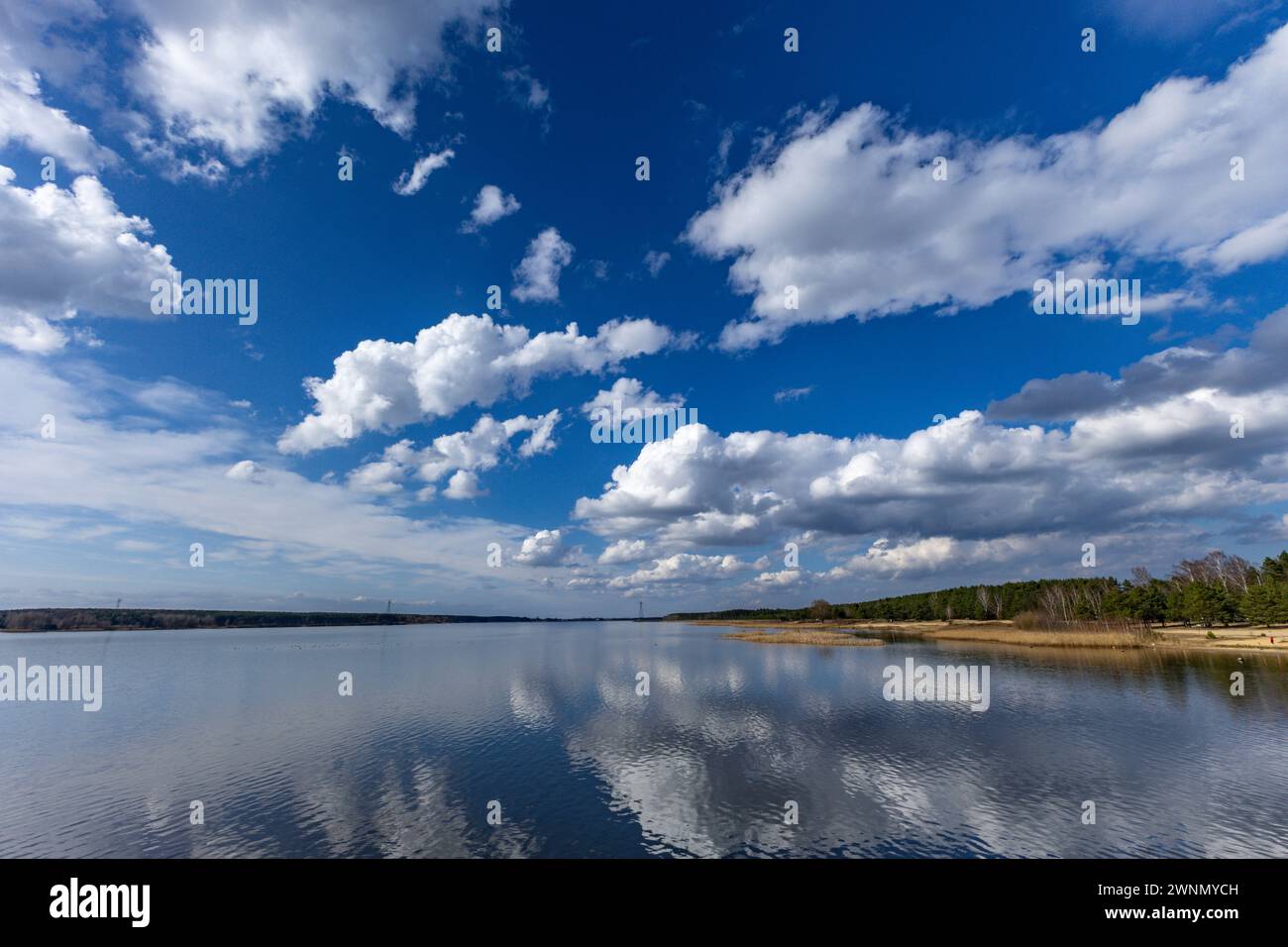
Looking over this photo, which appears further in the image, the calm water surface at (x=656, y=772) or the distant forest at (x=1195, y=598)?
the distant forest at (x=1195, y=598)

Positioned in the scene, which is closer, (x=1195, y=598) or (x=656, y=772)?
(x=656, y=772)

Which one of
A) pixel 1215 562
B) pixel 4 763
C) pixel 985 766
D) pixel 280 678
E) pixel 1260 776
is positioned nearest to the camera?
pixel 1260 776

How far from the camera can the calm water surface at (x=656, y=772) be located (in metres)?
25.1

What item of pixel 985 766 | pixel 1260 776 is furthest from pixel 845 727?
pixel 1260 776

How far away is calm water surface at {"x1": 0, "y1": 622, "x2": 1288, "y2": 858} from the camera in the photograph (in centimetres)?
2512

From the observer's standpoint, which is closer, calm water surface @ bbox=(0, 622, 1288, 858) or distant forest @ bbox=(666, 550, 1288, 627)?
calm water surface @ bbox=(0, 622, 1288, 858)

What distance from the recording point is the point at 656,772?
3447 centimetres
